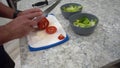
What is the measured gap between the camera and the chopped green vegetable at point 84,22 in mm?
804

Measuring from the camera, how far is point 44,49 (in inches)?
30.0

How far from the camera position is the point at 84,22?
828 millimetres

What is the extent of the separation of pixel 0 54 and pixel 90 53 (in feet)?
1.59

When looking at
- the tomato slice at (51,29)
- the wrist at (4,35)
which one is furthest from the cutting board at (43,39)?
the wrist at (4,35)

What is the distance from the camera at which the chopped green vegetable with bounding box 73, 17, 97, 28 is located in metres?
0.80

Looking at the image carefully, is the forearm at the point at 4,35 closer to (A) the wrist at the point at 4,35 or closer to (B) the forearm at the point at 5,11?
(A) the wrist at the point at 4,35

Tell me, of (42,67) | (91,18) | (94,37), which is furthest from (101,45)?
(42,67)

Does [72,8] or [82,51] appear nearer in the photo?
[82,51]

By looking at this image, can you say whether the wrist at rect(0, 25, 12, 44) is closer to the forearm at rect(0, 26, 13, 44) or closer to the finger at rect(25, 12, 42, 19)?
the forearm at rect(0, 26, 13, 44)

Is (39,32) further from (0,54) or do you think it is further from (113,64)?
(113,64)

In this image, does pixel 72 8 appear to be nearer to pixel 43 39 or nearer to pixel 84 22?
pixel 84 22

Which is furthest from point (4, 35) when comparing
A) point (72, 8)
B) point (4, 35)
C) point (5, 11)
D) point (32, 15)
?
point (72, 8)

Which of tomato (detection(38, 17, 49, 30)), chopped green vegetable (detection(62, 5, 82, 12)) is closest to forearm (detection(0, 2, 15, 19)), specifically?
tomato (detection(38, 17, 49, 30))

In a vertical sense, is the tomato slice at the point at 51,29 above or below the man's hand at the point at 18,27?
below
